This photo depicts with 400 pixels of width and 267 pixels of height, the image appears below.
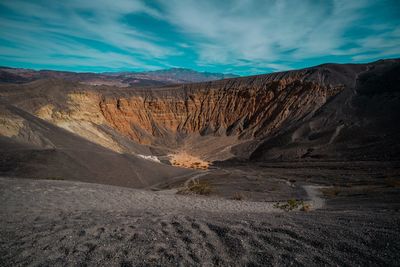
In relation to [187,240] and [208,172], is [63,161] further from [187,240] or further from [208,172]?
[187,240]

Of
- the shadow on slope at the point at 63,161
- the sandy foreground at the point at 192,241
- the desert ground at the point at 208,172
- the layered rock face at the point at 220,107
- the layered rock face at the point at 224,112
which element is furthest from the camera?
the layered rock face at the point at 220,107

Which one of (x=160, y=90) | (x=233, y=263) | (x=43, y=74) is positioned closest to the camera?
(x=233, y=263)

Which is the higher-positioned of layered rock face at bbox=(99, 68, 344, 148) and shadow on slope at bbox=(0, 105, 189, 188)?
layered rock face at bbox=(99, 68, 344, 148)

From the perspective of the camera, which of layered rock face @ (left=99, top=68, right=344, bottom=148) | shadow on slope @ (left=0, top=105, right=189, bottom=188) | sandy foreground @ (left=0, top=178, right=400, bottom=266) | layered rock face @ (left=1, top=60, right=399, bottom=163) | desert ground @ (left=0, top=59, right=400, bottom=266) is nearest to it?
sandy foreground @ (left=0, top=178, right=400, bottom=266)

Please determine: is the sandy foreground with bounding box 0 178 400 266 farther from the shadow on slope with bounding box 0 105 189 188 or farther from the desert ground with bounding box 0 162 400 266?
the shadow on slope with bounding box 0 105 189 188

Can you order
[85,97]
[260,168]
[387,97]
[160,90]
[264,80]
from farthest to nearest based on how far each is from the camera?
1. [160,90]
2. [264,80]
3. [85,97]
4. [387,97]
5. [260,168]

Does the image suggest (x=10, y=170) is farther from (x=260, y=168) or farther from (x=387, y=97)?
(x=387, y=97)

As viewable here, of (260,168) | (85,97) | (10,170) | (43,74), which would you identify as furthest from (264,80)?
(43,74)

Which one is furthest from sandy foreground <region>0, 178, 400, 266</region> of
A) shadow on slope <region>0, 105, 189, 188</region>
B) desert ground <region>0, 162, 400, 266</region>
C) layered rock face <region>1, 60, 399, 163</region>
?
layered rock face <region>1, 60, 399, 163</region>

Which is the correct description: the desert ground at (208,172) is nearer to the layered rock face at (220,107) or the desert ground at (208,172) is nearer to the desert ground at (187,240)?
the desert ground at (187,240)

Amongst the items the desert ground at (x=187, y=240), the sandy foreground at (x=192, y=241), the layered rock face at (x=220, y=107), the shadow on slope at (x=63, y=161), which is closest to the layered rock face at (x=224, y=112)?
the layered rock face at (x=220, y=107)

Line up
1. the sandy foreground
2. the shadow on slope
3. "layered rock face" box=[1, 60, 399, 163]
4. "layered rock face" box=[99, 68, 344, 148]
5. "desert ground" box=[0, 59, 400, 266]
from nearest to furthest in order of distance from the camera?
the sandy foreground < "desert ground" box=[0, 59, 400, 266] < the shadow on slope < "layered rock face" box=[1, 60, 399, 163] < "layered rock face" box=[99, 68, 344, 148]
